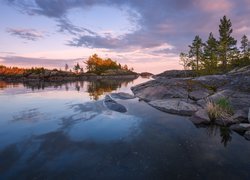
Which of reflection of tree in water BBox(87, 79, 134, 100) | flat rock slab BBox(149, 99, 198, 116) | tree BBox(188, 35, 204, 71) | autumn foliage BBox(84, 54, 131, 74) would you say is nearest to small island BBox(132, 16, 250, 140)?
flat rock slab BBox(149, 99, 198, 116)

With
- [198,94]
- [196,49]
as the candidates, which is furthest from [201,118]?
[196,49]

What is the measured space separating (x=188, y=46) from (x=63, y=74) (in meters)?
65.4

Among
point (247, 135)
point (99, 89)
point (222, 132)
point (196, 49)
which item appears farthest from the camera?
point (196, 49)

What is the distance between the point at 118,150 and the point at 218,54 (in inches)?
2433

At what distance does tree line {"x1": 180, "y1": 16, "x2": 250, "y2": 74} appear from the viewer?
49656 mm

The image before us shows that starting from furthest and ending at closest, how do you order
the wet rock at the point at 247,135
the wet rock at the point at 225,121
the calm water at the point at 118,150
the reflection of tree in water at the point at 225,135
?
1. the wet rock at the point at 225,121
2. the wet rock at the point at 247,135
3. the reflection of tree in water at the point at 225,135
4. the calm water at the point at 118,150

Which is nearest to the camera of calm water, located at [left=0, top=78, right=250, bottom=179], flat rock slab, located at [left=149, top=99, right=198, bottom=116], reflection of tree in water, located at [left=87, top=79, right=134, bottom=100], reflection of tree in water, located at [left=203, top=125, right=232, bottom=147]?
calm water, located at [left=0, top=78, right=250, bottom=179]

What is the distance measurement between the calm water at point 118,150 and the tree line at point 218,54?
1555 inches

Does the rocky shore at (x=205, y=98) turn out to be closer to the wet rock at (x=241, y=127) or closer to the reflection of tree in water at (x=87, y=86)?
the wet rock at (x=241, y=127)

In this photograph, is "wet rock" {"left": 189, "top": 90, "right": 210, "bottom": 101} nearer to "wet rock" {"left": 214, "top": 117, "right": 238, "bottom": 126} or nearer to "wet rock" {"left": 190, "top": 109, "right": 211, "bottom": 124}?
"wet rock" {"left": 190, "top": 109, "right": 211, "bottom": 124}

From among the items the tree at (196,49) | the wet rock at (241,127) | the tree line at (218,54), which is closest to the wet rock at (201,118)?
the wet rock at (241,127)

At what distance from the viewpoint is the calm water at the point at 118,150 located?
282 inches

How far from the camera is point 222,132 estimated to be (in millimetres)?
11648

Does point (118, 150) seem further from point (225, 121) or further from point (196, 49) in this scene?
point (196, 49)
